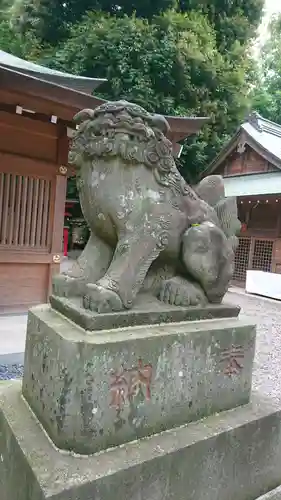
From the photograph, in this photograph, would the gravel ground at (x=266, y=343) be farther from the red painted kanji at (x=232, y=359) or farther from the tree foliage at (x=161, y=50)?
the tree foliage at (x=161, y=50)

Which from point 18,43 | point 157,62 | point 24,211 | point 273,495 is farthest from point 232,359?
point 18,43

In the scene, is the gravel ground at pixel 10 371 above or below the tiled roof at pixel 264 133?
below

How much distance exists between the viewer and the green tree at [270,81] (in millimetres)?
18625

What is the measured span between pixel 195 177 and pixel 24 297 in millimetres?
8835

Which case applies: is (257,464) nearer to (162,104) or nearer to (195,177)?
(162,104)

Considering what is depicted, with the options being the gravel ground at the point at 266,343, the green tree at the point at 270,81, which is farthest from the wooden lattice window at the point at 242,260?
the green tree at the point at 270,81

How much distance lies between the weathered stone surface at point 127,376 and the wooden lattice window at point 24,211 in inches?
124

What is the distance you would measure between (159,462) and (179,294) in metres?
0.60

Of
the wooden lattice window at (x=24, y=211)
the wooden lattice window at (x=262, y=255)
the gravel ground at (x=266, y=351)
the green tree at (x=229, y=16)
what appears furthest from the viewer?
the green tree at (x=229, y=16)

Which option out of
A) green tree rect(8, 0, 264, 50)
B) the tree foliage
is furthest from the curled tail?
green tree rect(8, 0, 264, 50)

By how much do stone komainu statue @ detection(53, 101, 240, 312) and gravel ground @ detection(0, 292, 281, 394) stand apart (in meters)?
0.45

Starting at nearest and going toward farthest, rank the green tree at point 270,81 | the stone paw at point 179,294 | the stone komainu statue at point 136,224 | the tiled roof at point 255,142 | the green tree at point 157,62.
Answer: the stone komainu statue at point 136,224 < the stone paw at point 179,294 < the green tree at point 157,62 < the tiled roof at point 255,142 < the green tree at point 270,81

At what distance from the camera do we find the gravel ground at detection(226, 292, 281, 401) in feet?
10.7

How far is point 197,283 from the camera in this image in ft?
5.08
